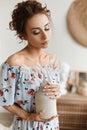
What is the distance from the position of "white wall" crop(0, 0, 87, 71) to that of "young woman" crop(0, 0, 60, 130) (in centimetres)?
164

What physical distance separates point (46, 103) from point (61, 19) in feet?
5.90

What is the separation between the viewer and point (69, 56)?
8.93 ft

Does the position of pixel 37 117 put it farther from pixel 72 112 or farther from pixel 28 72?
pixel 72 112

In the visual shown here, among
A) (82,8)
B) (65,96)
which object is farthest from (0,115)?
(82,8)

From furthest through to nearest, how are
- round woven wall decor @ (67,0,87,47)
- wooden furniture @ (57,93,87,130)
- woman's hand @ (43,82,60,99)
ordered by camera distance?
round woven wall decor @ (67,0,87,47), wooden furniture @ (57,93,87,130), woman's hand @ (43,82,60,99)

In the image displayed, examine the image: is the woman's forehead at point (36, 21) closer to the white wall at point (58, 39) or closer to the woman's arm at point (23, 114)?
the woman's arm at point (23, 114)

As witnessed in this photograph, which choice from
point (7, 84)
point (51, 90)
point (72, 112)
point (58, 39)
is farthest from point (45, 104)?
point (58, 39)

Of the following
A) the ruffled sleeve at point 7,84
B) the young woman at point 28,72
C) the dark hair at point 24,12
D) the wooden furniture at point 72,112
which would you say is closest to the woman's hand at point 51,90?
the young woman at point 28,72

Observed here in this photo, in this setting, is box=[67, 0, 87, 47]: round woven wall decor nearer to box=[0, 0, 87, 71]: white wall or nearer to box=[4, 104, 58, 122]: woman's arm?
box=[0, 0, 87, 71]: white wall

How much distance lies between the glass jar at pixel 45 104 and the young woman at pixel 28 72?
1 cm

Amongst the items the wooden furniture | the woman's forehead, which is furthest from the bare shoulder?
the wooden furniture

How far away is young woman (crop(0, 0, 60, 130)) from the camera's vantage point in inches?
37.9

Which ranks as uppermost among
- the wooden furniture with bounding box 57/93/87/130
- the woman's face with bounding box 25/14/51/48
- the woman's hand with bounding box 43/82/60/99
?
the woman's face with bounding box 25/14/51/48

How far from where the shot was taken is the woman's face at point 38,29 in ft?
3.15
